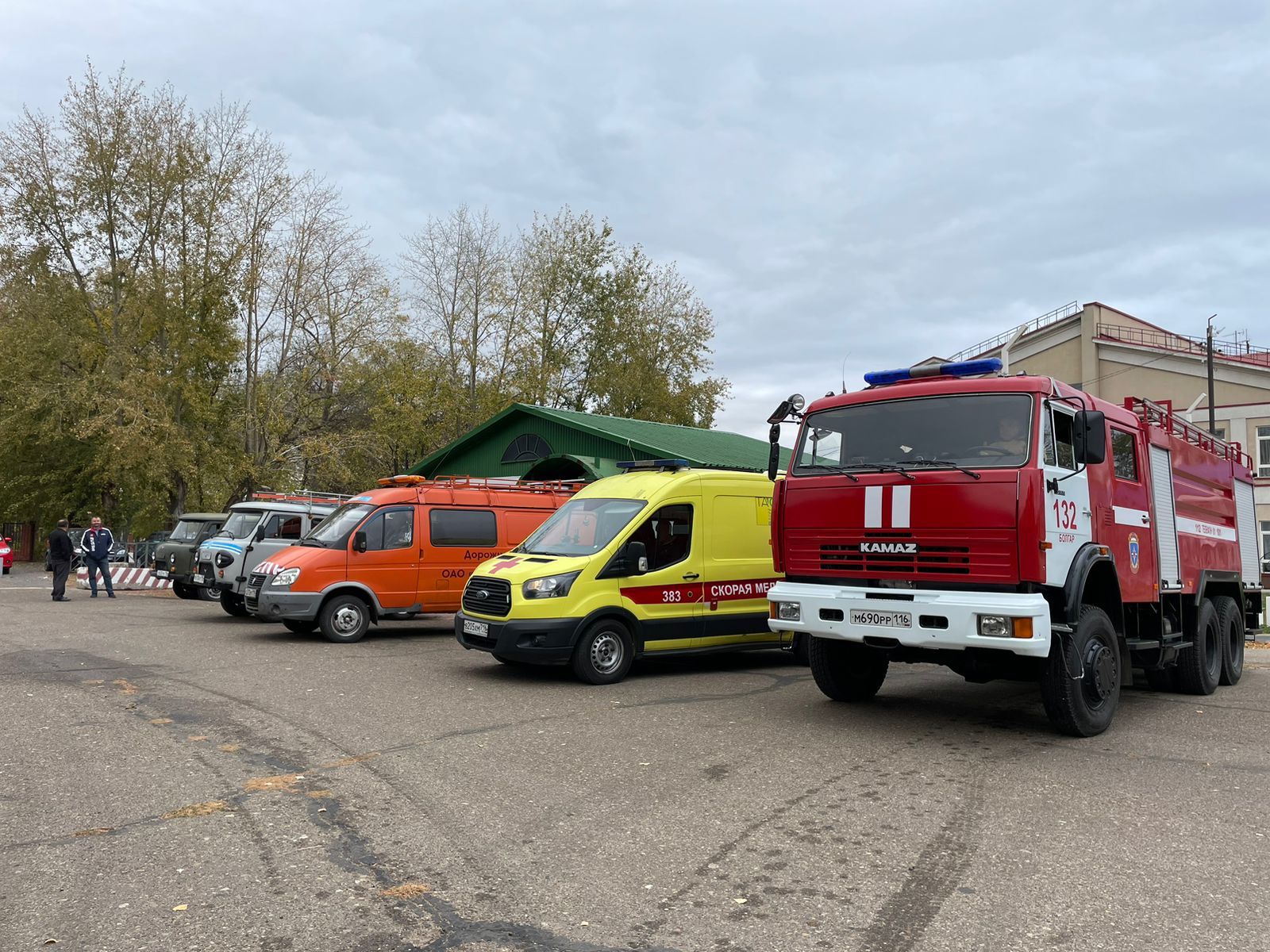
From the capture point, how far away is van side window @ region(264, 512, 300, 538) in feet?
57.4

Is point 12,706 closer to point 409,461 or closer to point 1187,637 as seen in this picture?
point 1187,637

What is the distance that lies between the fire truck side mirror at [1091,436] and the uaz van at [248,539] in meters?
12.7

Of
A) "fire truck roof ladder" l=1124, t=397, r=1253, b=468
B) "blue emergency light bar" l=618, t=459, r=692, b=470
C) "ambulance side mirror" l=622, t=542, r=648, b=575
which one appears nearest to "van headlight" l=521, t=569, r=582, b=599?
"ambulance side mirror" l=622, t=542, r=648, b=575

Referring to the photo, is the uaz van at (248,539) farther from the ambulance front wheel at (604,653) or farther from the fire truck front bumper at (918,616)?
the fire truck front bumper at (918,616)

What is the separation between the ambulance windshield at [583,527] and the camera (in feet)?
35.2

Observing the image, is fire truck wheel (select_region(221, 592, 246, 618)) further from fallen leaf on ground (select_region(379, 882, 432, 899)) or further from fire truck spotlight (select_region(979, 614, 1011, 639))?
fallen leaf on ground (select_region(379, 882, 432, 899))

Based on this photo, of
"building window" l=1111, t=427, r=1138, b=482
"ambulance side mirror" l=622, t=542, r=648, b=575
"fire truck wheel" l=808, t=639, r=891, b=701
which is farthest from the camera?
"ambulance side mirror" l=622, t=542, r=648, b=575

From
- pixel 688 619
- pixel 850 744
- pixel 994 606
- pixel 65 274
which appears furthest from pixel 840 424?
pixel 65 274

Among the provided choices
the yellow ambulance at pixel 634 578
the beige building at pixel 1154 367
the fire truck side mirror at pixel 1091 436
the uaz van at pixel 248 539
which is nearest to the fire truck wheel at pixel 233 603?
the uaz van at pixel 248 539

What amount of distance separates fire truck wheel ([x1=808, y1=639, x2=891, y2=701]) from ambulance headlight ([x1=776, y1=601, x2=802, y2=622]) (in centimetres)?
87

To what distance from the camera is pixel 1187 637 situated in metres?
10.0

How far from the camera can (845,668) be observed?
8.96 meters

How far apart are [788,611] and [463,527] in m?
8.23

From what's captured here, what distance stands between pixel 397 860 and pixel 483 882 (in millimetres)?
525
